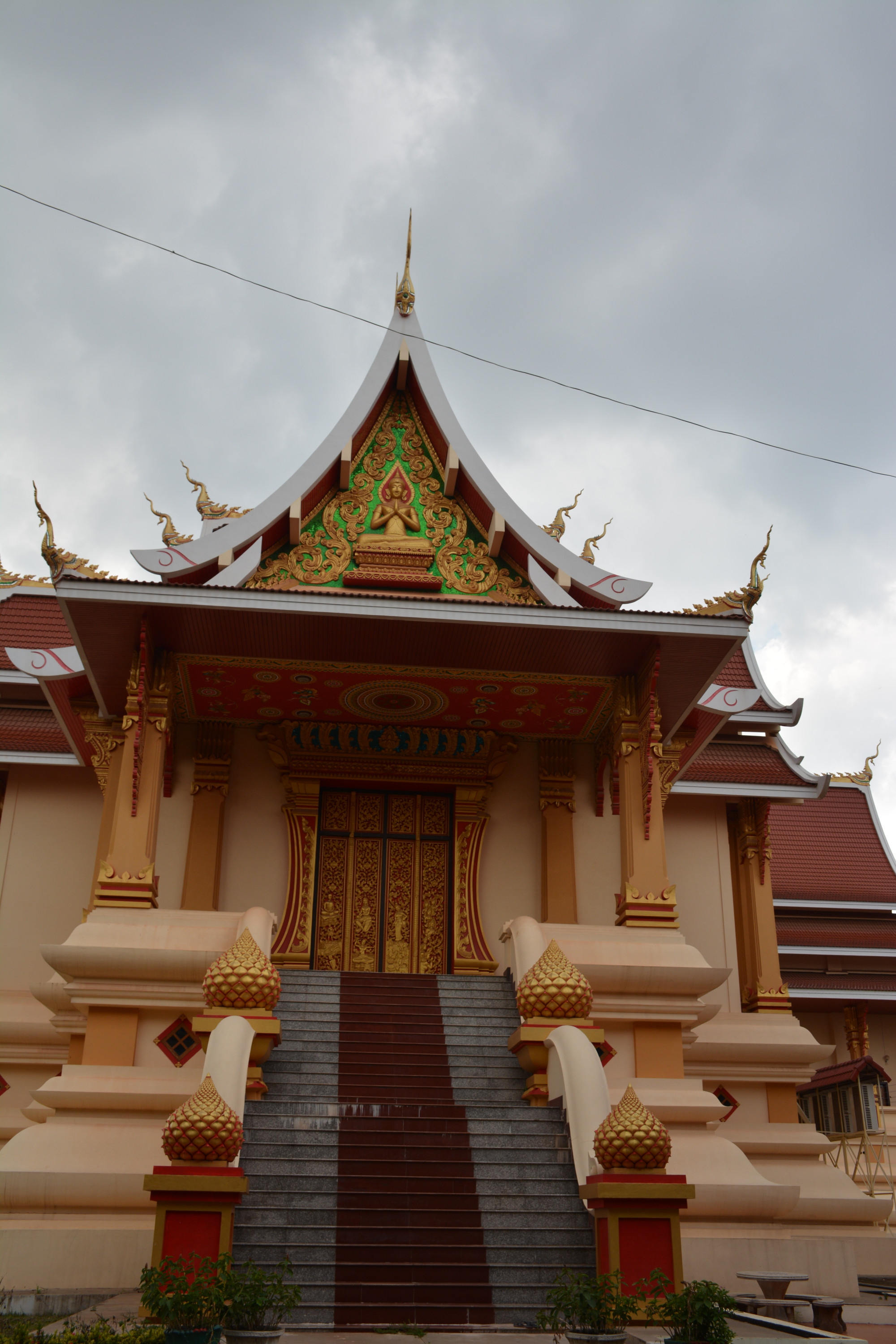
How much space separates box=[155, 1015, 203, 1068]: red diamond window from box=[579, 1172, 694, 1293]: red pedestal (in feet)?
12.8

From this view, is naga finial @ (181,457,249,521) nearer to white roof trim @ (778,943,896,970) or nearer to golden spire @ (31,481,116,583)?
golden spire @ (31,481,116,583)

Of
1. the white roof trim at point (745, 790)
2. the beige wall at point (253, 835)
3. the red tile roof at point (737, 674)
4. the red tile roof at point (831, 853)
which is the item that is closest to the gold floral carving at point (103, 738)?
the beige wall at point (253, 835)

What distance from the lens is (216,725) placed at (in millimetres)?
12188

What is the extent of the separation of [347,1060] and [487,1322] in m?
2.75

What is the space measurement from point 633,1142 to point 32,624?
10.9 m

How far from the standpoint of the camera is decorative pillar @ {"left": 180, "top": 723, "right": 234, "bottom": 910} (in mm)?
11641

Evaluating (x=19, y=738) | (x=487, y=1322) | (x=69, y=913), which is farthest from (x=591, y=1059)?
(x=19, y=738)

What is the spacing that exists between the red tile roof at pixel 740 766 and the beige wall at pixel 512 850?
1959 millimetres

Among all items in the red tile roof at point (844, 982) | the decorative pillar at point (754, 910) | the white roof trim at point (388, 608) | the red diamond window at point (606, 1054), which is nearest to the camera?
the red diamond window at point (606, 1054)

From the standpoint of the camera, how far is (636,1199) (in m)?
6.48

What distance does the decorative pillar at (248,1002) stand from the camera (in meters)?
8.08

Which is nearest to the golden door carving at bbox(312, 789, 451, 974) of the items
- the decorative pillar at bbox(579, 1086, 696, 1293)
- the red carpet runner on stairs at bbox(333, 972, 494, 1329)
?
the red carpet runner on stairs at bbox(333, 972, 494, 1329)

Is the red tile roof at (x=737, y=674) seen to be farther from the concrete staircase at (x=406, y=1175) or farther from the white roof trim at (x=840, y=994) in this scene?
the concrete staircase at (x=406, y=1175)

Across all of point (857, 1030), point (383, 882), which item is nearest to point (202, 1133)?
point (383, 882)
